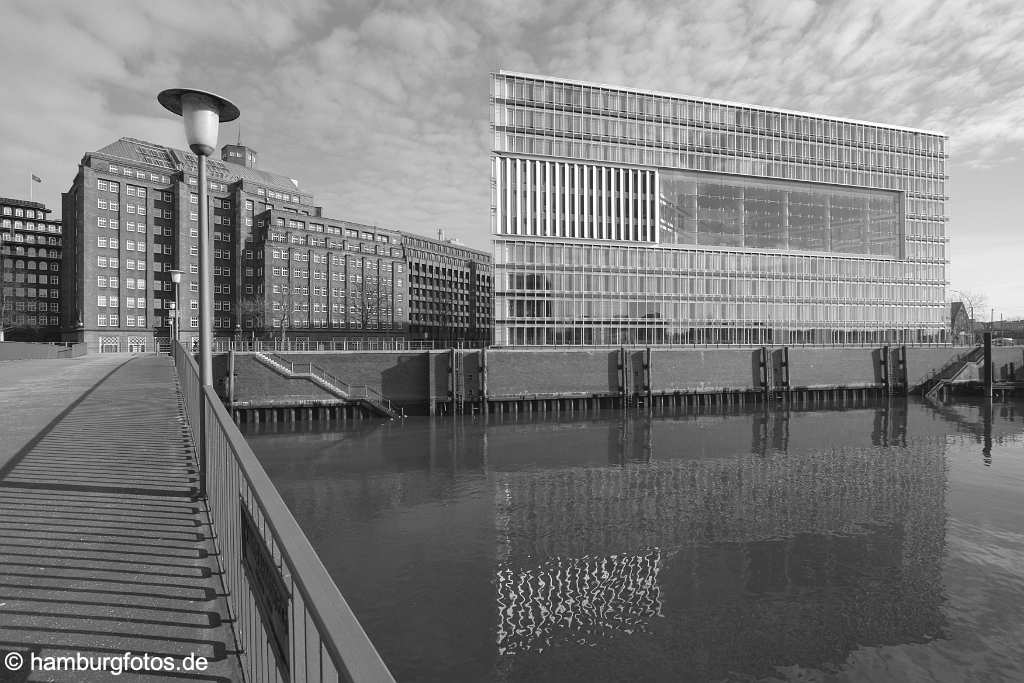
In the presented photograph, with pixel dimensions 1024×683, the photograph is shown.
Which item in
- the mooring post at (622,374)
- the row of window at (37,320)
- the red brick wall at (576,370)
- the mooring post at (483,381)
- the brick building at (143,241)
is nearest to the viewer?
the red brick wall at (576,370)

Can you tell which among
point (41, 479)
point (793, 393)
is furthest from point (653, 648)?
point (793, 393)

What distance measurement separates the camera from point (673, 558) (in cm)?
1585

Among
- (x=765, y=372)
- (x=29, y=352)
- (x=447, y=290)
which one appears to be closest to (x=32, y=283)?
(x=447, y=290)

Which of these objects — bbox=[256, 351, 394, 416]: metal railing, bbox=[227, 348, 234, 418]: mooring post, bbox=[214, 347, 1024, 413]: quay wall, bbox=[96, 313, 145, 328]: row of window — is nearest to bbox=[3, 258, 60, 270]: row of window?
bbox=[96, 313, 145, 328]: row of window

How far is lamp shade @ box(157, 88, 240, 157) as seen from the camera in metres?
7.30

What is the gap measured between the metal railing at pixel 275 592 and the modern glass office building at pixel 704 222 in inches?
2289

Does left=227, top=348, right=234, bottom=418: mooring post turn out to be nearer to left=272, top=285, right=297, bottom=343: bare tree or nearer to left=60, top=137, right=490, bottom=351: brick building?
left=60, top=137, right=490, bottom=351: brick building

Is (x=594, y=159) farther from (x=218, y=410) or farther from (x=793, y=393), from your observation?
(x=218, y=410)

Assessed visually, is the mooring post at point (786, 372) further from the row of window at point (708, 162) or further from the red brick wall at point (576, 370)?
the row of window at point (708, 162)

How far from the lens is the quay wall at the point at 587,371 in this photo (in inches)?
1747

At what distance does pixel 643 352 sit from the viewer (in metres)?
53.2

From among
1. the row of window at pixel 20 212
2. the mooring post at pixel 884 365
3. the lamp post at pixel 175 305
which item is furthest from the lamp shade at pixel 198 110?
the row of window at pixel 20 212

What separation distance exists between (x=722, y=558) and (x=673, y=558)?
54.0 inches

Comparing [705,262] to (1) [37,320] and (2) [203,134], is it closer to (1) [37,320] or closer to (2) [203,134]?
(2) [203,134]
